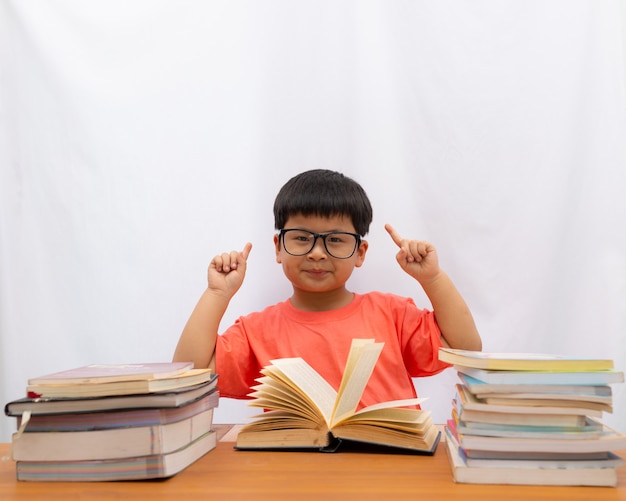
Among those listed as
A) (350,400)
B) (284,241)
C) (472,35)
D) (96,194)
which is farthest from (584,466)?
(96,194)

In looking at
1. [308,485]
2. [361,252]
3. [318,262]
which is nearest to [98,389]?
[308,485]

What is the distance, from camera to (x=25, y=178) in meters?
1.75

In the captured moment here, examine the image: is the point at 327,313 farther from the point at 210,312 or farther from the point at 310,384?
the point at 310,384

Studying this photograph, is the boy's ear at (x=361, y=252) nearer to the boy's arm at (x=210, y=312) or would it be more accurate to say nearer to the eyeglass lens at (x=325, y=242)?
the eyeglass lens at (x=325, y=242)

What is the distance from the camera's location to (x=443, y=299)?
1498mm

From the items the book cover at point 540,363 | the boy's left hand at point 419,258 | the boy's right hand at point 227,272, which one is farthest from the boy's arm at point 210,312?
the book cover at point 540,363

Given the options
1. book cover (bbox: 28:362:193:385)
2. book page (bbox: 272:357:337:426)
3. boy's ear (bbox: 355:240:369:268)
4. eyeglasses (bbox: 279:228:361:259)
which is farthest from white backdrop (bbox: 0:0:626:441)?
book cover (bbox: 28:362:193:385)

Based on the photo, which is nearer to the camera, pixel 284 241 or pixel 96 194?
pixel 284 241

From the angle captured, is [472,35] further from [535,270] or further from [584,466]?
[584,466]

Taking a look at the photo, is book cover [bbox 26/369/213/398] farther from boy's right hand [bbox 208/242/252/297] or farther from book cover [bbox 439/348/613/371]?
boy's right hand [bbox 208/242/252/297]

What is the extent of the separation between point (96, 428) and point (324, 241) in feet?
2.32

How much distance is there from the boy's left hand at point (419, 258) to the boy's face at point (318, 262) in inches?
4.3

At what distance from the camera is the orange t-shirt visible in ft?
4.97

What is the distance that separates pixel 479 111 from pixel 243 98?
0.63 meters
